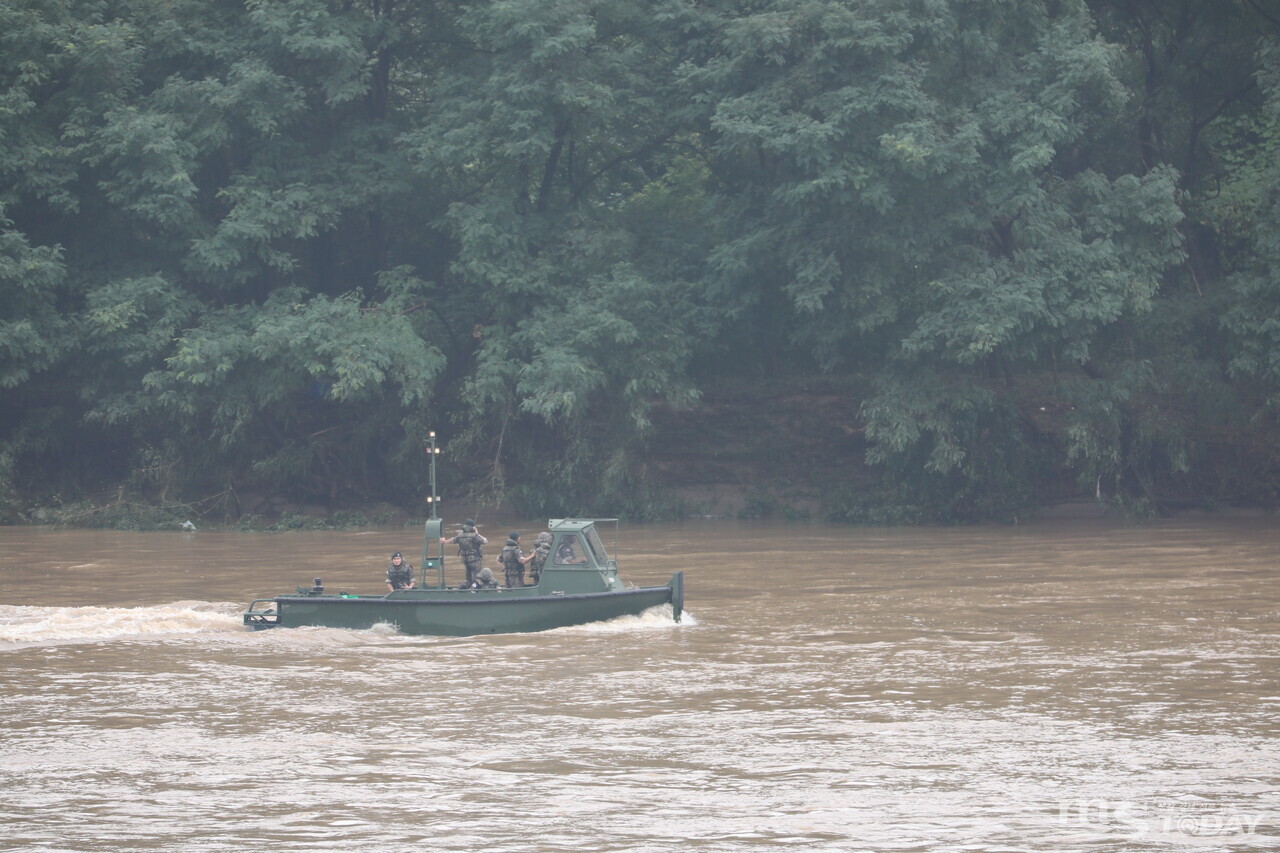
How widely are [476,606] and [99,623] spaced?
219 inches

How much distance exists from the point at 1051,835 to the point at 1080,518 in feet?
96.8

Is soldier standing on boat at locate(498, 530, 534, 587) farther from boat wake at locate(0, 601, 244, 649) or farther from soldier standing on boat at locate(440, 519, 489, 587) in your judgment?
boat wake at locate(0, 601, 244, 649)

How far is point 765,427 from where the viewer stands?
4419 centimetres

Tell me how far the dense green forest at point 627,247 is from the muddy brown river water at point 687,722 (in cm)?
1158

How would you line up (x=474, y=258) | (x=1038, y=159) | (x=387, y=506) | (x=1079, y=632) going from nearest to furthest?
(x=1079, y=632) < (x=1038, y=159) < (x=474, y=258) < (x=387, y=506)

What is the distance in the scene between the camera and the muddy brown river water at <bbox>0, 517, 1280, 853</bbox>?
1247 centimetres

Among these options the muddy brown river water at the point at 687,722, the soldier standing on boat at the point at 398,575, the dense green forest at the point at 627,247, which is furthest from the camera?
the dense green forest at the point at 627,247

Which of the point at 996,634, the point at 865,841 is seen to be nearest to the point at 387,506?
the point at 996,634

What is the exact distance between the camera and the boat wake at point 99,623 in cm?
2188

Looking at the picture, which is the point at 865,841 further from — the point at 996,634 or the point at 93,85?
the point at 93,85

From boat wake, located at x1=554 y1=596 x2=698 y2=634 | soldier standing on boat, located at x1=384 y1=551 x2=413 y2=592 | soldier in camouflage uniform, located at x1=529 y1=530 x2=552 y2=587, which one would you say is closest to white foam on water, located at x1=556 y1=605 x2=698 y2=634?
boat wake, located at x1=554 y1=596 x2=698 y2=634

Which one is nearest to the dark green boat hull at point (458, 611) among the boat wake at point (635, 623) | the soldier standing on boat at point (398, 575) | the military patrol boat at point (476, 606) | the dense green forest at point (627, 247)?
the military patrol boat at point (476, 606)

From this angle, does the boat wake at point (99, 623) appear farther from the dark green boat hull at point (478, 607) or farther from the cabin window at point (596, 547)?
the cabin window at point (596, 547)

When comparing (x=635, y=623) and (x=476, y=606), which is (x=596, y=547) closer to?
(x=635, y=623)
